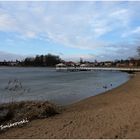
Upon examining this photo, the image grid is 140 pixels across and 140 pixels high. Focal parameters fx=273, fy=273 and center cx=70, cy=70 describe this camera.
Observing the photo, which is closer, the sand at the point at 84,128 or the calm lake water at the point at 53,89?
the sand at the point at 84,128

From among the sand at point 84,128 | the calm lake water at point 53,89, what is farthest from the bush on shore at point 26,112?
the calm lake water at point 53,89

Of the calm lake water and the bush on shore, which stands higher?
the bush on shore

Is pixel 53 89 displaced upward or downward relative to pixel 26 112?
downward

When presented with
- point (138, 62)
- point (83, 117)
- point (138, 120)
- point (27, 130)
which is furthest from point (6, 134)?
point (138, 62)

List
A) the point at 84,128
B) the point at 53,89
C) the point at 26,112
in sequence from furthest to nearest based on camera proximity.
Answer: the point at 53,89 → the point at 26,112 → the point at 84,128

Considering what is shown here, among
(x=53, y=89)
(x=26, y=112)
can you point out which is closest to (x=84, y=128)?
(x=26, y=112)

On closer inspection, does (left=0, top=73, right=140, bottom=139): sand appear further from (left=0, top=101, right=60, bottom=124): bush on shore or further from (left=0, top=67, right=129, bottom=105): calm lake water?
(left=0, top=67, right=129, bottom=105): calm lake water

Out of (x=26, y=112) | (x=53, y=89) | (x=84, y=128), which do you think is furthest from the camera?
(x=53, y=89)

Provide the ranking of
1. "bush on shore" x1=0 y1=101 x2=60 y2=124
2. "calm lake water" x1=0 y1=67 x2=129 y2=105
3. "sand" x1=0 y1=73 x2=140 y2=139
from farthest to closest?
"calm lake water" x1=0 y1=67 x2=129 y2=105
"bush on shore" x1=0 y1=101 x2=60 y2=124
"sand" x1=0 y1=73 x2=140 y2=139

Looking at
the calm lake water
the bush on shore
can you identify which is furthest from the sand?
the calm lake water

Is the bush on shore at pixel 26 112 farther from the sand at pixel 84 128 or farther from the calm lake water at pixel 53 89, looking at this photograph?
the calm lake water at pixel 53 89

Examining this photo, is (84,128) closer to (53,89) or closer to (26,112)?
(26,112)

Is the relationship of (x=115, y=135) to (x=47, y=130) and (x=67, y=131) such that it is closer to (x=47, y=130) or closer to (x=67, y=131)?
(x=67, y=131)

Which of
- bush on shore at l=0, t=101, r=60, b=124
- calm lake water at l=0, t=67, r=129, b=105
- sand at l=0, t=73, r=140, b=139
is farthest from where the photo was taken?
calm lake water at l=0, t=67, r=129, b=105
